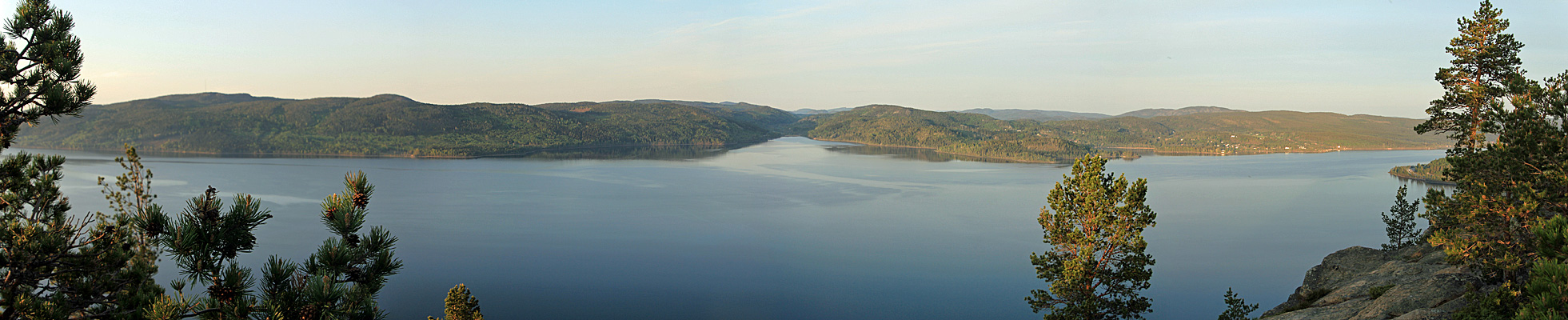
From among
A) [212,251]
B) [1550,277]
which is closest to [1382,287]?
[1550,277]

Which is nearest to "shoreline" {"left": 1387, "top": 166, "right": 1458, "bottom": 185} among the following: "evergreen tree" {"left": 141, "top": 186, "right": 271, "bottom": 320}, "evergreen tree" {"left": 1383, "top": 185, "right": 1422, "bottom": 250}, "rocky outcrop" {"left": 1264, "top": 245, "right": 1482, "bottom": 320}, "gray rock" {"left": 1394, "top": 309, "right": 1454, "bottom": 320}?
"evergreen tree" {"left": 1383, "top": 185, "right": 1422, "bottom": 250}

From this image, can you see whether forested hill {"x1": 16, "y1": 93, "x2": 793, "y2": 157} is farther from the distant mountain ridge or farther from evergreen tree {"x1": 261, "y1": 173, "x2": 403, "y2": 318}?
evergreen tree {"x1": 261, "y1": 173, "x2": 403, "y2": 318}

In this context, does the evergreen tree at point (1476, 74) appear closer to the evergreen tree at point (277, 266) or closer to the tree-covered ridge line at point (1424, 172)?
the evergreen tree at point (277, 266)

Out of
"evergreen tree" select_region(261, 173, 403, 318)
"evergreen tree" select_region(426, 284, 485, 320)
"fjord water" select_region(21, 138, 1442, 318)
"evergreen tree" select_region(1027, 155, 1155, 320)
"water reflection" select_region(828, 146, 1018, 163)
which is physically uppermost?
"evergreen tree" select_region(261, 173, 403, 318)

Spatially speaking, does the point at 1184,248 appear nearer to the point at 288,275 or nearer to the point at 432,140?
the point at 288,275

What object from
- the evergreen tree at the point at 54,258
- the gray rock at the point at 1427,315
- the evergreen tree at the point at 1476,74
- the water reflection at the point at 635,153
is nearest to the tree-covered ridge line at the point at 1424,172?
the evergreen tree at the point at 1476,74

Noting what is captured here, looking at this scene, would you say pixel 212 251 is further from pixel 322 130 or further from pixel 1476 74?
pixel 322 130
